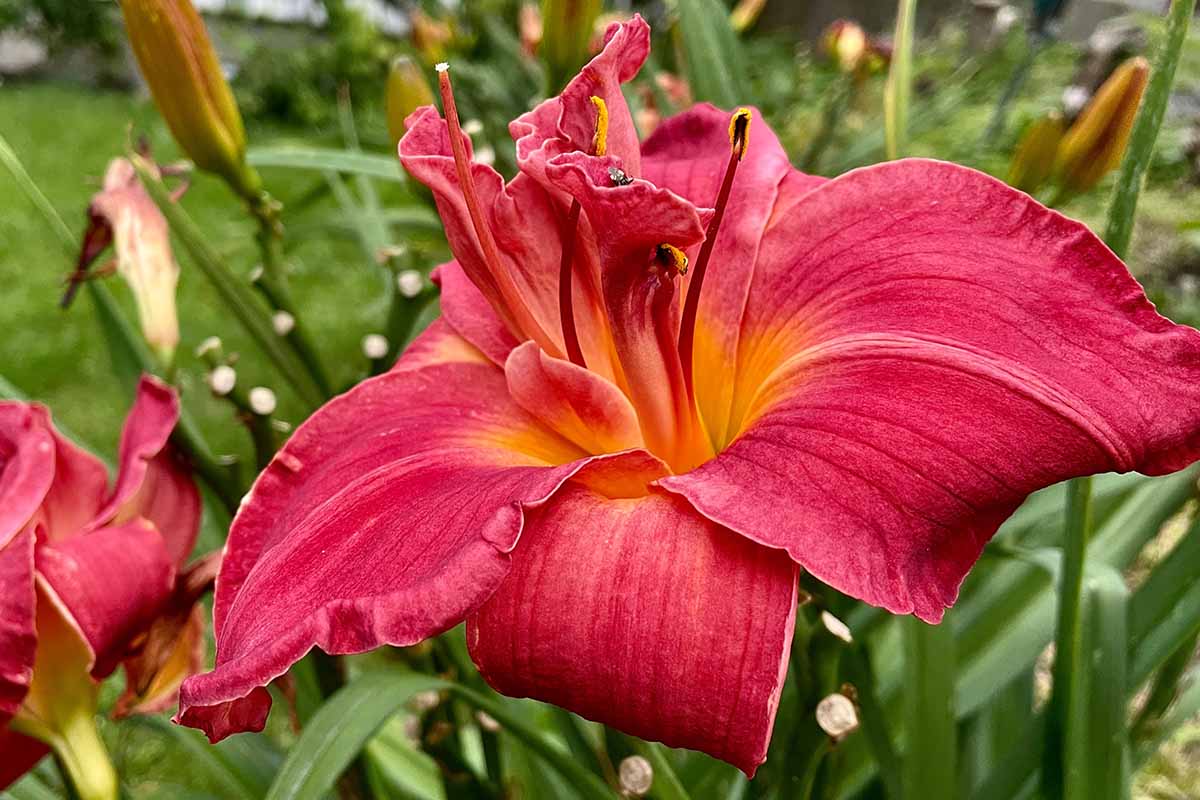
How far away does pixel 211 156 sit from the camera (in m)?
0.60

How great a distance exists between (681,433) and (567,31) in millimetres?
→ 362

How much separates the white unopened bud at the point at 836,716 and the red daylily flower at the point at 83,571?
1.01 ft

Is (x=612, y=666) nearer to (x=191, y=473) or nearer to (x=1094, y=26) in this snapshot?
(x=191, y=473)

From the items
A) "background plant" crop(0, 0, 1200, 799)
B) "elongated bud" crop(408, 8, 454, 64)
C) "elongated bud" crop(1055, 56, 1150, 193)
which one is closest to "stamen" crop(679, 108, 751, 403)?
"background plant" crop(0, 0, 1200, 799)

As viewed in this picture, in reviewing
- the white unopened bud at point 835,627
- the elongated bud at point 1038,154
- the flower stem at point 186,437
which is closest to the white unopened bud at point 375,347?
the flower stem at point 186,437

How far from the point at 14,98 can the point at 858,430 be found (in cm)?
553

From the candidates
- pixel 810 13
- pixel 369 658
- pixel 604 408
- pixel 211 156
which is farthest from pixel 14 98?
pixel 604 408

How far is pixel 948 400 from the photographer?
362 mm

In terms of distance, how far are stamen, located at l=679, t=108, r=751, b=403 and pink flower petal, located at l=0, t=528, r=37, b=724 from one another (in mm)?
281

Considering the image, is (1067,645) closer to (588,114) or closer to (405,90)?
(588,114)

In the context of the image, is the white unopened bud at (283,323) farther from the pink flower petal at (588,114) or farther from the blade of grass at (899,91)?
the blade of grass at (899,91)

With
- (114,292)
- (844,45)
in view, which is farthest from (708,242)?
(114,292)

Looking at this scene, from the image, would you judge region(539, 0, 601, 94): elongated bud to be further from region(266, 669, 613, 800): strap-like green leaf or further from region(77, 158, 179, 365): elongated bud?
region(266, 669, 613, 800): strap-like green leaf

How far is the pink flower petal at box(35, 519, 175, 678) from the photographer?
16.9 inches
